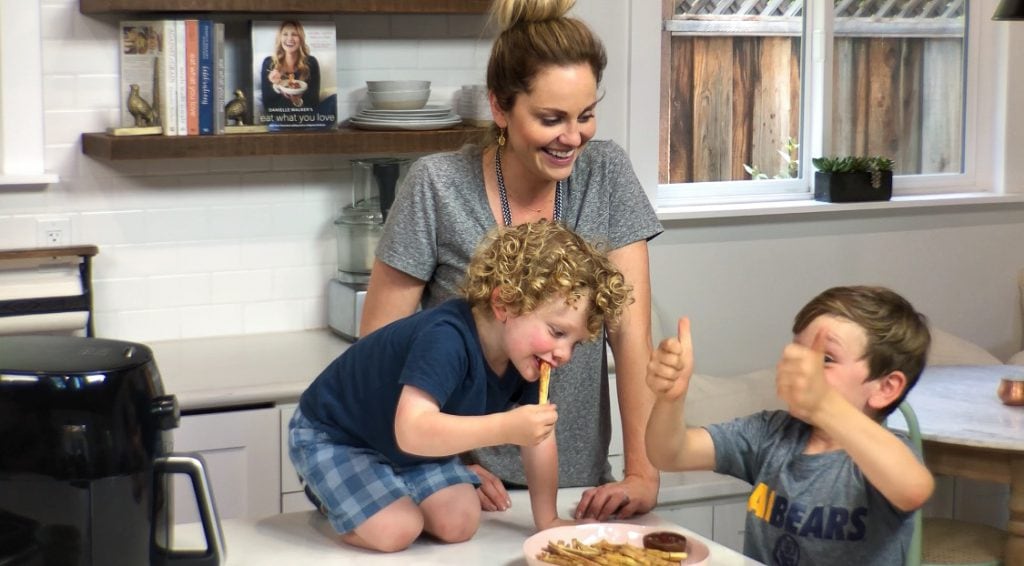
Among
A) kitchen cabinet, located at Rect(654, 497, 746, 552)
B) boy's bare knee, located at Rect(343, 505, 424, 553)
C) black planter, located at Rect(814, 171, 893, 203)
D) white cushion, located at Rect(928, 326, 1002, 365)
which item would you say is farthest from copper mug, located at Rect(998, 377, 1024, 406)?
boy's bare knee, located at Rect(343, 505, 424, 553)

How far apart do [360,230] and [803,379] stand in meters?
2.14

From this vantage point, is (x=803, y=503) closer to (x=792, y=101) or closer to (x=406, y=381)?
(x=406, y=381)

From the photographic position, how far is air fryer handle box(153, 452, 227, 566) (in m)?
1.48

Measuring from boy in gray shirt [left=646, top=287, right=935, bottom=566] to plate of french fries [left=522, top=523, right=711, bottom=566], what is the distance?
16cm

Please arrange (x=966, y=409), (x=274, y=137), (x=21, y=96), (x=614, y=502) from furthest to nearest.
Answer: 1. (x=274, y=137)
2. (x=21, y=96)
3. (x=966, y=409)
4. (x=614, y=502)

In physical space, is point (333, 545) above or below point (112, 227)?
below

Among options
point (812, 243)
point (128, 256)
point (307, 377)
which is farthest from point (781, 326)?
point (128, 256)

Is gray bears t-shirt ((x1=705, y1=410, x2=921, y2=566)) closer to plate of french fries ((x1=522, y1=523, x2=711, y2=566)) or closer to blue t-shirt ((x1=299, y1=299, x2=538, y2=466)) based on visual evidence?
plate of french fries ((x1=522, y1=523, x2=711, y2=566))

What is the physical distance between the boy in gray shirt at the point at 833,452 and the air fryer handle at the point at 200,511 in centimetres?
57

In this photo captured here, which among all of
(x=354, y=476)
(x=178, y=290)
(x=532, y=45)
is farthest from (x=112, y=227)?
(x=354, y=476)

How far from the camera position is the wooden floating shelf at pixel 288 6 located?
10.7 feet

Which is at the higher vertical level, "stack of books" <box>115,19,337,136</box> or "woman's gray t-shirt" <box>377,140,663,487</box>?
"stack of books" <box>115,19,337,136</box>

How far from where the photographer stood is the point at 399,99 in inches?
142

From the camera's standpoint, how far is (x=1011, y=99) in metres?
4.66
